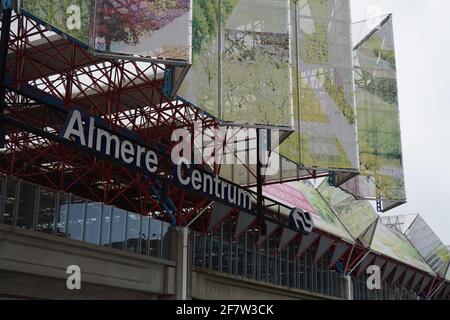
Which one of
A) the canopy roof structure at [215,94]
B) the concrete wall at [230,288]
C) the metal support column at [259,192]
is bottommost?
the concrete wall at [230,288]

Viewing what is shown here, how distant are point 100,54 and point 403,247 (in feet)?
162

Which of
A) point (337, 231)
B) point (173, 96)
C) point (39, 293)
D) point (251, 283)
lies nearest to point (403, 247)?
point (337, 231)

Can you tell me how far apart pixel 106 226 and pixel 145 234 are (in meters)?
2.87

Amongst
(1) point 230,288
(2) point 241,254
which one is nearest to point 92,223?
(1) point 230,288

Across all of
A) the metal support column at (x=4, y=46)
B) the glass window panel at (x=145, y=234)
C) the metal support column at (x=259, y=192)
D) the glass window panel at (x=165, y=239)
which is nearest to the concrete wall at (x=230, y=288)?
the glass window panel at (x=165, y=239)

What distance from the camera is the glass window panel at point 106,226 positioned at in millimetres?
28250

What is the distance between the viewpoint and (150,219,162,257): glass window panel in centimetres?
3139

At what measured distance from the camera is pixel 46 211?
25.6m

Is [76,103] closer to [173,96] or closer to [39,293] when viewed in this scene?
[173,96]

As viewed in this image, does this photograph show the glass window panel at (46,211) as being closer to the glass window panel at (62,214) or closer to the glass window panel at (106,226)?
the glass window panel at (62,214)

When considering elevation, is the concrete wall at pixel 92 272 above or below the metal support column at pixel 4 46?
below

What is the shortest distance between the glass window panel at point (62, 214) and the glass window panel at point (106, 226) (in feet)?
7.07

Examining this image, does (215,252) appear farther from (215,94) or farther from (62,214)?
(62,214)

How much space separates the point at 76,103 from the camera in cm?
3850
